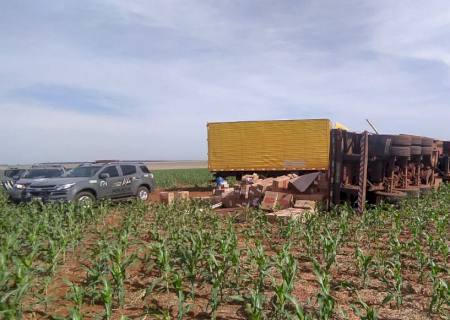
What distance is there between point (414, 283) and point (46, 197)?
1169 cm

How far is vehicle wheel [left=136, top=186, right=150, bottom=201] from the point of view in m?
16.4

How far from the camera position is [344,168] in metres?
11.5

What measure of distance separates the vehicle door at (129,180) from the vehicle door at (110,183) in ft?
0.81

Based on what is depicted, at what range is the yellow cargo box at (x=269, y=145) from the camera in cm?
2056

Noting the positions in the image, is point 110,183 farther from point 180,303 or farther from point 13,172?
point 180,303

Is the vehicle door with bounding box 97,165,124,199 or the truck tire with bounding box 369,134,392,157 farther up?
the truck tire with bounding box 369,134,392,157

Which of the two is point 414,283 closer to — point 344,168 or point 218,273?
point 218,273

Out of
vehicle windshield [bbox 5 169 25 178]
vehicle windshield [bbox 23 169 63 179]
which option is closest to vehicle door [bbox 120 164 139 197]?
vehicle windshield [bbox 23 169 63 179]

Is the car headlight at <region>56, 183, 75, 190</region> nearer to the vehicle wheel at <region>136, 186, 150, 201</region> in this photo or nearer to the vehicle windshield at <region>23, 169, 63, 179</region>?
the vehicle wheel at <region>136, 186, 150, 201</region>

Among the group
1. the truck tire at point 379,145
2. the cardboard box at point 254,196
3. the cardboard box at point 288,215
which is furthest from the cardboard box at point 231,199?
the truck tire at point 379,145

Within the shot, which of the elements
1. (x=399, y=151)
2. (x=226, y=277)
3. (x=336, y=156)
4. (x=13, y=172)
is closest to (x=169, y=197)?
(x=336, y=156)

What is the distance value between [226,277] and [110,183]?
10.3 m

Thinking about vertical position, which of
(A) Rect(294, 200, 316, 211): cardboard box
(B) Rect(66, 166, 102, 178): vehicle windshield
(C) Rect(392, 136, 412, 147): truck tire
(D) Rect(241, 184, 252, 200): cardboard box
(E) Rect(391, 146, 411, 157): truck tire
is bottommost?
(A) Rect(294, 200, 316, 211): cardboard box

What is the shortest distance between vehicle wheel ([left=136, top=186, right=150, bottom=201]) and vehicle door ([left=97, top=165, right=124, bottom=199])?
0.97 metres
